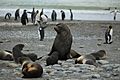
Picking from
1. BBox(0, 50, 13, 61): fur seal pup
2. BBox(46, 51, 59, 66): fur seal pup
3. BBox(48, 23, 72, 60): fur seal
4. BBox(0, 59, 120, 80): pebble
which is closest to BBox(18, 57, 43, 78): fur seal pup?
BBox(0, 59, 120, 80): pebble

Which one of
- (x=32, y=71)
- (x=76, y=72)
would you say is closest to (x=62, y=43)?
(x=76, y=72)

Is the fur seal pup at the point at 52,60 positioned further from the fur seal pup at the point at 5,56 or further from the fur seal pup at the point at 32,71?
the fur seal pup at the point at 32,71

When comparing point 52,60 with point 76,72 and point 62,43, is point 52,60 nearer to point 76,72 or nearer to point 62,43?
point 76,72

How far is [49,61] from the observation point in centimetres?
1152

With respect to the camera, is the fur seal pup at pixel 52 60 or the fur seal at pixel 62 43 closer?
the fur seal pup at pixel 52 60

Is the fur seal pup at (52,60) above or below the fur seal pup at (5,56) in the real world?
above

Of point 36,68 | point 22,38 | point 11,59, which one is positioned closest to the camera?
point 36,68

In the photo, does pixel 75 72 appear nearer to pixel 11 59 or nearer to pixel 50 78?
pixel 50 78

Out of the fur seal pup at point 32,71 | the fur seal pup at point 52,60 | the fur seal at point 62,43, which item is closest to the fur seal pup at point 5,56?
the fur seal at point 62,43

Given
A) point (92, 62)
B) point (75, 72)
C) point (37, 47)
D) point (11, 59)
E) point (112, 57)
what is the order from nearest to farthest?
point (75, 72), point (92, 62), point (11, 59), point (112, 57), point (37, 47)

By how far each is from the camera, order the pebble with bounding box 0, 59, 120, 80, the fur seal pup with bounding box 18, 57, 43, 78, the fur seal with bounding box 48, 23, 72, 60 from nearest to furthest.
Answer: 1. the fur seal pup with bounding box 18, 57, 43, 78
2. the pebble with bounding box 0, 59, 120, 80
3. the fur seal with bounding box 48, 23, 72, 60

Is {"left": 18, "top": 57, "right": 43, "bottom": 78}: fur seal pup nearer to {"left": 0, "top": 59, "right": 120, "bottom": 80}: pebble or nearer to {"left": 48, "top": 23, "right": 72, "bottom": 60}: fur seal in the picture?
{"left": 0, "top": 59, "right": 120, "bottom": 80}: pebble

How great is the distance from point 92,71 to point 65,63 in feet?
4.84

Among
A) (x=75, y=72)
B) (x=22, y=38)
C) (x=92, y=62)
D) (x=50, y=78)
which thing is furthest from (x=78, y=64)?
(x=22, y=38)
